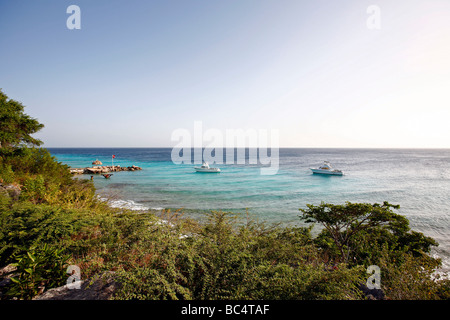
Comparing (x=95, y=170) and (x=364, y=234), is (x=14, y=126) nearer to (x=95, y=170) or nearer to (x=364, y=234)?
(x=364, y=234)

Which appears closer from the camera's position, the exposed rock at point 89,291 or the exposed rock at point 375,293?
the exposed rock at point 89,291

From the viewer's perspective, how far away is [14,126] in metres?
11.0

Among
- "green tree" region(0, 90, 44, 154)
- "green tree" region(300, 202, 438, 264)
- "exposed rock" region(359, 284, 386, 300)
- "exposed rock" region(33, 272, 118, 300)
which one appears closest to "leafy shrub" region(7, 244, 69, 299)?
"exposed rock" region(33, 272, 118, 300)

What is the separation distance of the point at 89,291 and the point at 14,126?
13703 millimetres

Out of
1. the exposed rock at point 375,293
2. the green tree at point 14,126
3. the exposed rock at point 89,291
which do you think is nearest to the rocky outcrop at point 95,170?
the green tree at point 14,126

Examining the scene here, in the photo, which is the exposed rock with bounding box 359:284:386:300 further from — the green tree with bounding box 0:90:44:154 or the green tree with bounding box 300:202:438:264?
the green tree with bounding box 0:90:44:154

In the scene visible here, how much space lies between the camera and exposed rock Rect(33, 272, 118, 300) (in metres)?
2.92

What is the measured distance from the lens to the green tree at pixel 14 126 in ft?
34.3

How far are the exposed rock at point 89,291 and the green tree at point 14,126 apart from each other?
1261cm

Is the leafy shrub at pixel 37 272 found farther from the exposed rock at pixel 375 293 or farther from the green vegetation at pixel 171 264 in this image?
the exposed rock at pixel 375 293

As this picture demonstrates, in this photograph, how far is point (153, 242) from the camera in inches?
144

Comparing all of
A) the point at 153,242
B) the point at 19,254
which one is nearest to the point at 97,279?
the point at 153,242
